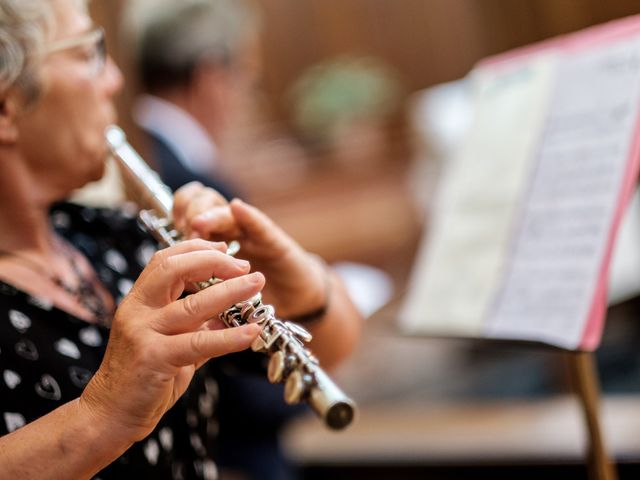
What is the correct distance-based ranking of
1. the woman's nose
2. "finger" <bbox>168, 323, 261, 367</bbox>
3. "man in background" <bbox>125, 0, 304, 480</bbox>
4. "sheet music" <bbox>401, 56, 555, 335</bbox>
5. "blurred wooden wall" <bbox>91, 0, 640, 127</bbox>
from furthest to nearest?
"blurred wooden wall" <bbox>91, 0, 640, 127</bbox>, "man in background" <bbox>125, 0, 304, 480</bbox>, "sheet music" <bbox>401, 56, 555, 335</bbox>, the woman's nose, "finger" <bbox>168, 323, 261, 367</bbox>

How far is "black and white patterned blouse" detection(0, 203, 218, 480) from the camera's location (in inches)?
40.8

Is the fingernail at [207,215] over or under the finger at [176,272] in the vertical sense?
under

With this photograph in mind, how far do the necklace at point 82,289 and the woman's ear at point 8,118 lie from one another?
0.17 m

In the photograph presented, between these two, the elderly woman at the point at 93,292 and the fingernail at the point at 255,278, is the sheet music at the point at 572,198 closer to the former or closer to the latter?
the elderly woman at the point at 93,292

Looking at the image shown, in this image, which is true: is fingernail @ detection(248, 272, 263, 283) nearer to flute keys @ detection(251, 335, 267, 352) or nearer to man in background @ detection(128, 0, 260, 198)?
flute keys @ detection(251, 335, 267, 352)

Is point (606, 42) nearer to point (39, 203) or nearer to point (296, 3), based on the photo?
point (39, 203)

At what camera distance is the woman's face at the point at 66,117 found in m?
1.20

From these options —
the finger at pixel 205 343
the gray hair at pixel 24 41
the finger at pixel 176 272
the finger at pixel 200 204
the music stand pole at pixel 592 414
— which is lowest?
the music stand pole at pixel 592 414

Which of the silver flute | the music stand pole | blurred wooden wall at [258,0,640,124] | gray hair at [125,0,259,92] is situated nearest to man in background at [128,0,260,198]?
gray hair at [125,0,259,92]

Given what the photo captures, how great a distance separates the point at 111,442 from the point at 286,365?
0.20 m

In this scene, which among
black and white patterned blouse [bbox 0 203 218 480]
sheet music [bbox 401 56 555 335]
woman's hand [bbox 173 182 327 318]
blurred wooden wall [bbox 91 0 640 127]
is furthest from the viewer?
blurred wooden wall [bbox 91 0 640 127]

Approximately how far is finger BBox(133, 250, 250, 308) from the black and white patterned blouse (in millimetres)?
300

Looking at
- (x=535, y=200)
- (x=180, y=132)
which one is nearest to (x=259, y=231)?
(x=535, y=200)

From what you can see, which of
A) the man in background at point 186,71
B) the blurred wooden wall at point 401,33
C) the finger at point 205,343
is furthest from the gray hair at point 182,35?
the blurred wooden wall at point 401,33
